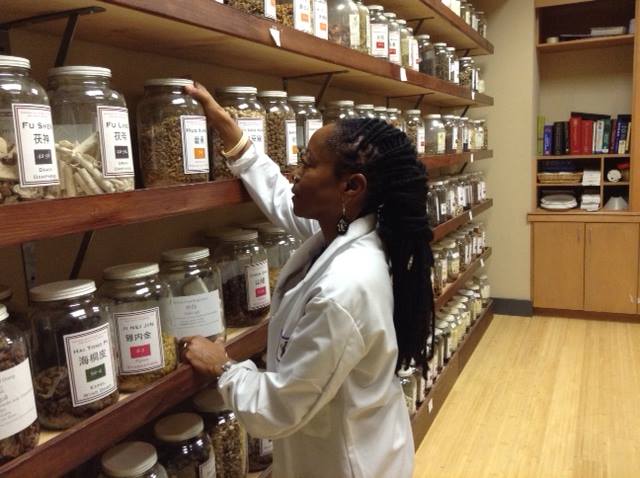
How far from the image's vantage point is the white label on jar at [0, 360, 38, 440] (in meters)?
0.88

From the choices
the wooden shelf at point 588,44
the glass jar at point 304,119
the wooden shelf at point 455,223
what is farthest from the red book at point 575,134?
the glass jar at point 304,119

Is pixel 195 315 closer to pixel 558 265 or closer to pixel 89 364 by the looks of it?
pixel 89 364

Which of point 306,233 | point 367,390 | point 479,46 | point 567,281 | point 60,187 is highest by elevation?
point 479,46

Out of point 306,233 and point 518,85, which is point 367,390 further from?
point 518,85

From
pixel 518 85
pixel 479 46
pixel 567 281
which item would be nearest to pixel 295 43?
pixel 479 46

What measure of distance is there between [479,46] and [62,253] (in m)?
3.23

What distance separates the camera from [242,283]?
153 cm

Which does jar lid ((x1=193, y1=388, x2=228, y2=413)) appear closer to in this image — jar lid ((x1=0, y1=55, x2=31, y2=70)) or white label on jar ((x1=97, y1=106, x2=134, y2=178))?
white label on jar ((x1=97, y1=106, x2=134, y2=178))

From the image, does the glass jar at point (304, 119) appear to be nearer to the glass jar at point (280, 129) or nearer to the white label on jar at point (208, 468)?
the glass jar at point (280, 129)

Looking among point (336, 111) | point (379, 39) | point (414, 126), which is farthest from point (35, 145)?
point (414, 126)

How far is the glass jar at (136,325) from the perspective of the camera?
114 cm

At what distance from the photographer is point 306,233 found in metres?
1.71

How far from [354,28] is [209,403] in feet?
4.27

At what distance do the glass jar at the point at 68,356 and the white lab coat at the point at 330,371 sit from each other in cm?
30
